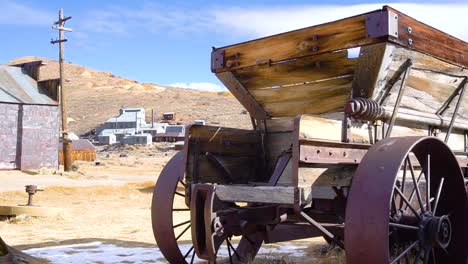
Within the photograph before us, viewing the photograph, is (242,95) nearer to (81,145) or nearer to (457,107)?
(457,107)

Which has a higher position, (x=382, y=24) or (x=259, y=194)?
(x=382, y=24)

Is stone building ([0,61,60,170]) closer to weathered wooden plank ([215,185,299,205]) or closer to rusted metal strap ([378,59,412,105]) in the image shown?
weathered wooden plank ([215,185,299,205])

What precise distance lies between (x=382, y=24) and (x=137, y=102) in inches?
3282

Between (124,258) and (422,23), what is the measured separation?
13.7ft

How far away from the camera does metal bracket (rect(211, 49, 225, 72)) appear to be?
5469 millimetres

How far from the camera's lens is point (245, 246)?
5.91 meters

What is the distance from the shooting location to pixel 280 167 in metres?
5.14

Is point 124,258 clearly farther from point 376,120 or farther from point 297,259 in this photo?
point 376,120

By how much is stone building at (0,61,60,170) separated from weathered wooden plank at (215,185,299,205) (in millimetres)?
21642

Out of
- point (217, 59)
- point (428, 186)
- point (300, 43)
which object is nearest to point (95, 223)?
point (217, 59)

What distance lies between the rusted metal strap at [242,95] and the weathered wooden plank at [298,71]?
60mm

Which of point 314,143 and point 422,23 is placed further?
point 422,23

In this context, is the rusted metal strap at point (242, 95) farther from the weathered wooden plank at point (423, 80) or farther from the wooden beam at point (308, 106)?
the weathered wooden plank at point (423, 80)

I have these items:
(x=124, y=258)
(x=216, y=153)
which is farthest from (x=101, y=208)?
(x=216, y=153)
